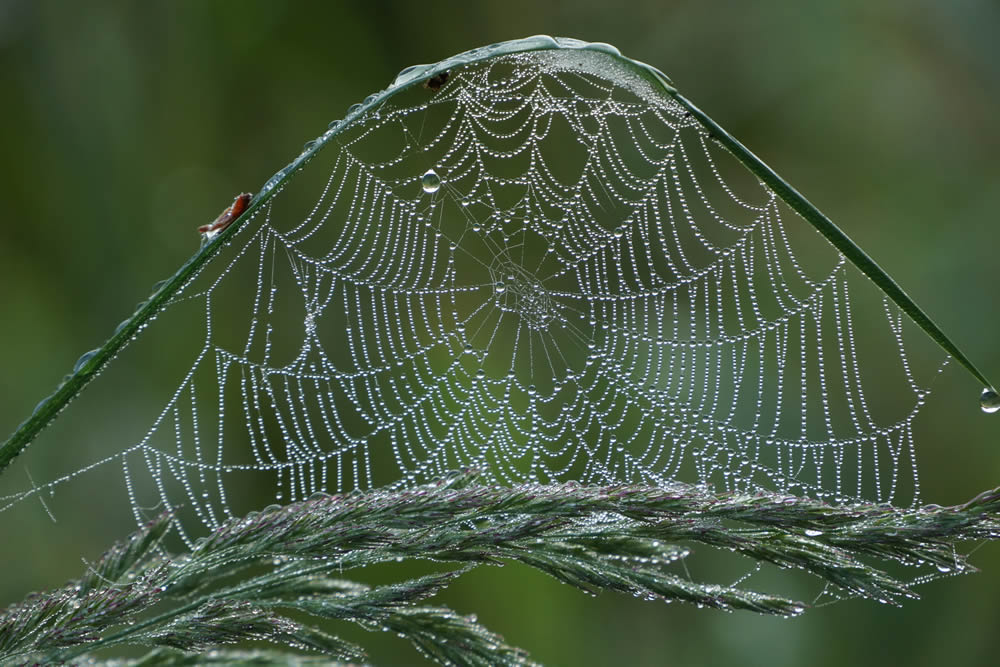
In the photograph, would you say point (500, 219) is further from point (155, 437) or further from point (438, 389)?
point (155, 437)

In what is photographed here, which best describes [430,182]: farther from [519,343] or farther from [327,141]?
[327,141]

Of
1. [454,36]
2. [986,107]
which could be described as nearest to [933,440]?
[986,107]

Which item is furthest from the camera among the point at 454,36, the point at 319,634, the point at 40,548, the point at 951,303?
the point at 454,36

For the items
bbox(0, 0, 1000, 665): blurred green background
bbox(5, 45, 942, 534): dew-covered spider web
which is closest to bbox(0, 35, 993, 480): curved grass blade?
bbox(5, 45, 942, 534): dew-covered spider web

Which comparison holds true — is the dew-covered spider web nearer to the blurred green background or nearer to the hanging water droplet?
the blurred green background

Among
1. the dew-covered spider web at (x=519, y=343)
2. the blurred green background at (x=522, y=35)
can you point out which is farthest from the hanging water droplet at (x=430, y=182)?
the blurred green background at (x=522, y=35)

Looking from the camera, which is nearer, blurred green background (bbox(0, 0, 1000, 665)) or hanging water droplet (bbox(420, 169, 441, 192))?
hanging water droplet (bbox(420, 169, 441, 192))

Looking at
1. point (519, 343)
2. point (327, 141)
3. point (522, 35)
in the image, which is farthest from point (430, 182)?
point (522, 35)
